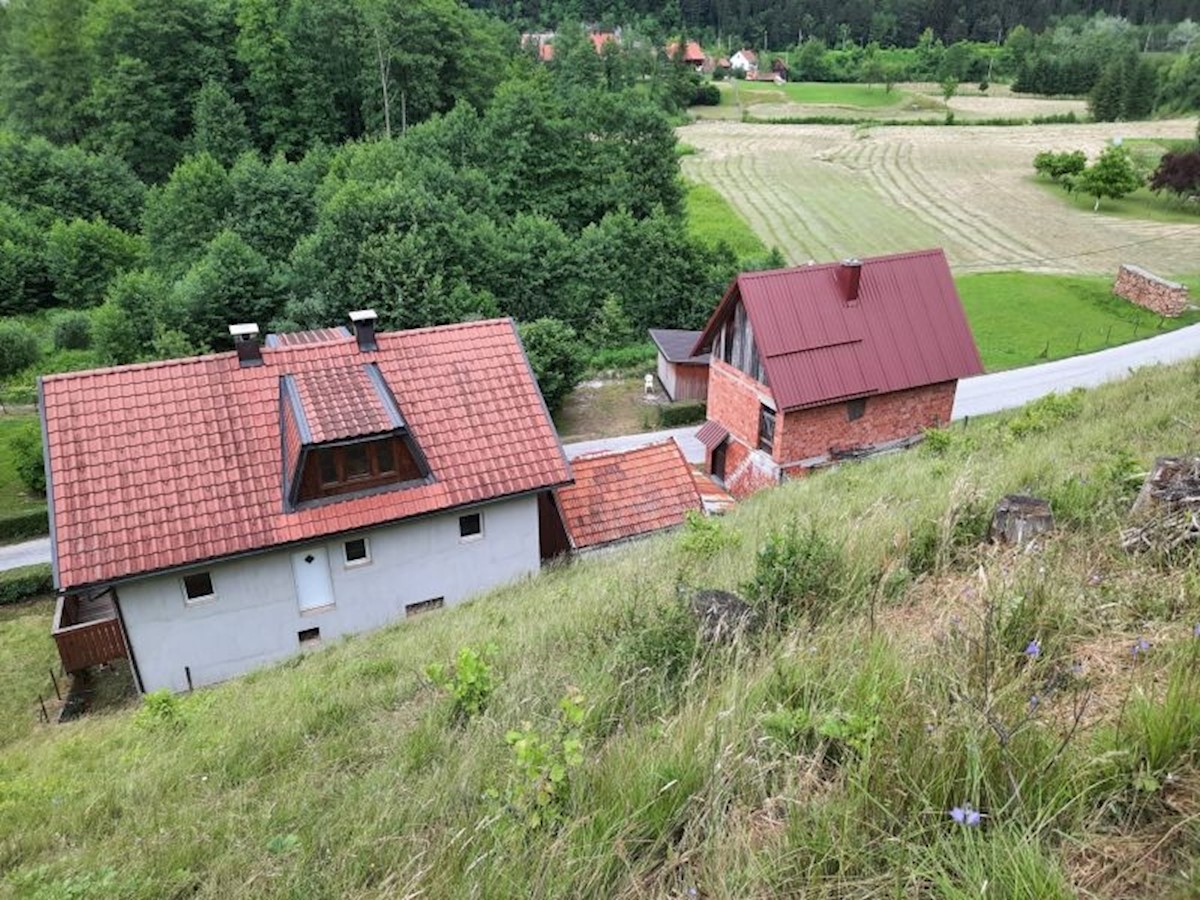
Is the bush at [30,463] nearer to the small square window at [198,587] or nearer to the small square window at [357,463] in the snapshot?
the small square window at [198,587]

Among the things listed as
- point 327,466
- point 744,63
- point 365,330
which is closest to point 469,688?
point 327,466

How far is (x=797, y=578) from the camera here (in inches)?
220

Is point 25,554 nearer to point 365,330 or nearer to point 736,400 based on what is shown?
point 365,330

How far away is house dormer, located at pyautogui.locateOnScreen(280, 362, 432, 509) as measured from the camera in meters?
15.7

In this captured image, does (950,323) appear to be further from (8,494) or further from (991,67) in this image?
(991,67)

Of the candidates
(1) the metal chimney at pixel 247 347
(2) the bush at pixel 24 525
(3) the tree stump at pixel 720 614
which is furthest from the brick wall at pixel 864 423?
(2) the bush at pixel 24 525

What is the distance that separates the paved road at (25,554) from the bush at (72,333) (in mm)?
20396

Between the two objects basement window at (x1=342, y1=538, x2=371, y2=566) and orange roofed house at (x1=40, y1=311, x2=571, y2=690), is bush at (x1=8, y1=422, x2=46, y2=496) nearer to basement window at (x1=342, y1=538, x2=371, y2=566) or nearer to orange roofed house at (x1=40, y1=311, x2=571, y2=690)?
orange roofed house at (x1=40, y1=311, x2=571, y2=690)

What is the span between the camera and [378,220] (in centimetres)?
3559

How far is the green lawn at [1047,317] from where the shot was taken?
38031 millimetres

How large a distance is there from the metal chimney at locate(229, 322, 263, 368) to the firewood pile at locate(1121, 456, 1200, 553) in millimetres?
16253

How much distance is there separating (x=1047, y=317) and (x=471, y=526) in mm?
37094

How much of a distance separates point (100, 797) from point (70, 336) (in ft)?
140

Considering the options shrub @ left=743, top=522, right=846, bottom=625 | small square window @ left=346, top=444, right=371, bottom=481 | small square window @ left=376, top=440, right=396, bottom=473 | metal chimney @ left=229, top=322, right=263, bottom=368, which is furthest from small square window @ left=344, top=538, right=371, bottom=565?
shrub @ left=743, top=522, right=846, bottom=625
